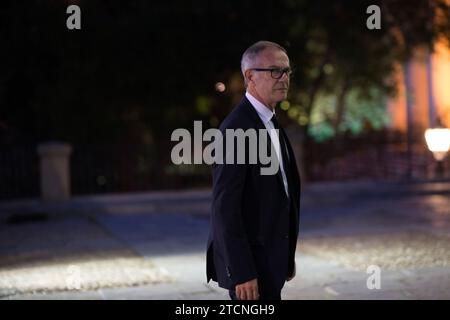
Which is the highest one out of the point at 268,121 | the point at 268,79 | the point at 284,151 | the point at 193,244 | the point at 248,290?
the point at 268,79

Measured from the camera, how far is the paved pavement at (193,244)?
25.6 feet

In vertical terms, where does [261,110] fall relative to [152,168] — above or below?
above

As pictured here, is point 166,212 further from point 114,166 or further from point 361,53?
point 361,53

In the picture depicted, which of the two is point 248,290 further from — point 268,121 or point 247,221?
point 268,121

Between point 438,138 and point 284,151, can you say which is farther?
point 438,138

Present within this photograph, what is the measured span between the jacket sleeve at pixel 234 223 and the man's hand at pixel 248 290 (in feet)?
0.07

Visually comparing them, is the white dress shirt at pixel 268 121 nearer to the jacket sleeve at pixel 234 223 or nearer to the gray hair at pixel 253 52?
the gray hair at pixel 253 52

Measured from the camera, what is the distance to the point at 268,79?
4168 mm

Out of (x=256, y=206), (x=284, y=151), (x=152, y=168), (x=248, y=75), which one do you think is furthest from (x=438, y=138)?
(x=256, y=206)

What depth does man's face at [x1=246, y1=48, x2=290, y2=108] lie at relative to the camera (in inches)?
164

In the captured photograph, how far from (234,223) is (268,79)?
0.77 meters

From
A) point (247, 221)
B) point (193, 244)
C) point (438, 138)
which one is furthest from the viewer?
point (438, 138)

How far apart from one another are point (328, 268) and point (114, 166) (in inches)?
392

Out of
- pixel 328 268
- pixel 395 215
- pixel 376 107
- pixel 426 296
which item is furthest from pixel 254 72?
pixel 376 107
